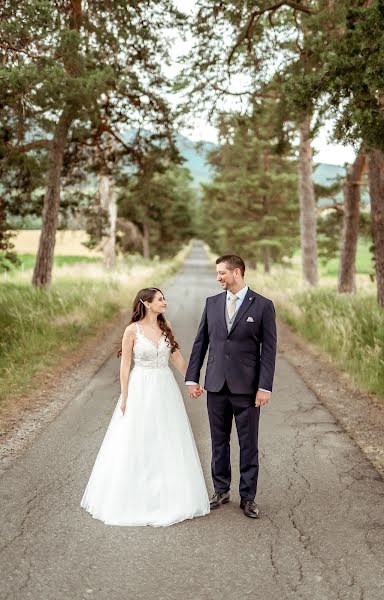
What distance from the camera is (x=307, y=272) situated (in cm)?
2430

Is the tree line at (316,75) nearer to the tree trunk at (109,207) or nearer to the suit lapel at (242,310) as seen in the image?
the suit lapel at (242,310)

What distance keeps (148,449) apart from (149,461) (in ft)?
0.31

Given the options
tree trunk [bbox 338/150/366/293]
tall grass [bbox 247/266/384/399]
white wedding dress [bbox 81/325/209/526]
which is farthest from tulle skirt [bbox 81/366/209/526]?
tree trunk [bbox 338/150/366/293]

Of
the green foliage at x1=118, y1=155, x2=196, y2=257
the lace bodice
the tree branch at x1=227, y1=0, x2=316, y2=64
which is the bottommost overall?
the lace bodice

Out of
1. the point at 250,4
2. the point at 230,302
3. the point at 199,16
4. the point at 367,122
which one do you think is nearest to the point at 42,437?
the point at 230,302

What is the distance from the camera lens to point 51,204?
17.2 metres

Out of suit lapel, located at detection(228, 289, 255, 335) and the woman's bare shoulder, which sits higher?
suit lapel, located at detection(228, 289, 255, 335)

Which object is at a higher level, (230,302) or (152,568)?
(230,302)

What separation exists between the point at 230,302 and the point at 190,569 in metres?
2.11

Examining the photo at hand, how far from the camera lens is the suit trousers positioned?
5246mm

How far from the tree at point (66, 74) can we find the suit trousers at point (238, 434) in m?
7.45

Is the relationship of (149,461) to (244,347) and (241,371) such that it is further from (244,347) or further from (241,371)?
(244,347)

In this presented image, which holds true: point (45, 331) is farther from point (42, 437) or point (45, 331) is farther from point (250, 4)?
point (250, 4)

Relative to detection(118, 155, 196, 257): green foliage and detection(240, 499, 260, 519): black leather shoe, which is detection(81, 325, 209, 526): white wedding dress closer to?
detection(240, 499, 260, 519): black leather shoe
